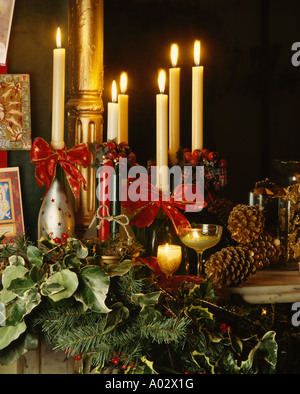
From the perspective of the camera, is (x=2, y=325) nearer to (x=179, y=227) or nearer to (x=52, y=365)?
(x=52, y=365)

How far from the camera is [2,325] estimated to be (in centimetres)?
84

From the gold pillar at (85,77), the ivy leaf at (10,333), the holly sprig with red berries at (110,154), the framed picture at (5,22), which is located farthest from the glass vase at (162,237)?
the framed picture at (5,22)

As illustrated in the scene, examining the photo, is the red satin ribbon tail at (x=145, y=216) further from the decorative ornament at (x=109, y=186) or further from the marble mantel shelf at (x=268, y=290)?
the marble mantel shelf at (x=268, y=290)

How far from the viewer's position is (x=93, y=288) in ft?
2.74

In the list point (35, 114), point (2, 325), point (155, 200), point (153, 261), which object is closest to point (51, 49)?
point (35, 114)

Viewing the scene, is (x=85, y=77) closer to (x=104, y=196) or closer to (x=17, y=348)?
(x=104, y=196)

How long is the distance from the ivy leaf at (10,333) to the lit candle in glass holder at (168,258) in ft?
0.91

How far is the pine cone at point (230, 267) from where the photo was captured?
3.40 ft

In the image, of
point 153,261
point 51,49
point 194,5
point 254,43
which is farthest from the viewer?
point 254,43

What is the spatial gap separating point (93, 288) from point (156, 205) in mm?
305

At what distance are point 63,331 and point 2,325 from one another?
0.09 m

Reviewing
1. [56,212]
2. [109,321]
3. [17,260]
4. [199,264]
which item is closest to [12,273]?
[17,260]

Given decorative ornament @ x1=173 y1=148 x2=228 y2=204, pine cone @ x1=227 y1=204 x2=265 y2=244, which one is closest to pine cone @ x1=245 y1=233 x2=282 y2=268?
pine cone @ x1=227 y1=204 x2=265 y2=244

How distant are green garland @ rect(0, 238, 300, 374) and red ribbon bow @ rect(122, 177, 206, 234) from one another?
19 cm
